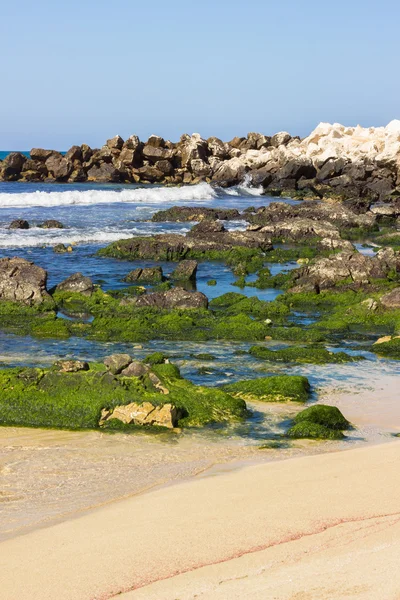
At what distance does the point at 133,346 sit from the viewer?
13617 mm

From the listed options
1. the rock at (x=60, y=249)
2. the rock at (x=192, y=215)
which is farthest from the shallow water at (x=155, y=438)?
the rock at (x=192, y=215)

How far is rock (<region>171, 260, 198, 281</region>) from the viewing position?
20.2m

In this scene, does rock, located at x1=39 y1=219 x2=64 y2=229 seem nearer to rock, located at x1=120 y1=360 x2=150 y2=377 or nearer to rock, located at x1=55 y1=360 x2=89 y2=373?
rock, located at x1=55 y1=360 x2=89 y2=373

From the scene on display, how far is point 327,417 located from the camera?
9.20 m

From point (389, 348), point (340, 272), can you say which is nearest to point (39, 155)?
point (340, 272)

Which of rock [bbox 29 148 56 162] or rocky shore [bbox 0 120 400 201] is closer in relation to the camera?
rocky shore [bbox 0 120 400 201]

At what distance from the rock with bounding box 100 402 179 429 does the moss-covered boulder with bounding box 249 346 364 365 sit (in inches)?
146

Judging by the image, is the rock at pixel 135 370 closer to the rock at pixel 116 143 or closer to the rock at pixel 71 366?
the rock at pixel 71 366

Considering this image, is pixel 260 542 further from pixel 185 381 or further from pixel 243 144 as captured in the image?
pixel 243 144

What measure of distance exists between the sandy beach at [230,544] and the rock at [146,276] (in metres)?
12.7

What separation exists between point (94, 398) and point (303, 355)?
432cm

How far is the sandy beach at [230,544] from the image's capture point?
15.8 ft

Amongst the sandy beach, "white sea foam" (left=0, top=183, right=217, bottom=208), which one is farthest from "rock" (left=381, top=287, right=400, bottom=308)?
"white sea foam" (left=0, top=183, right=217, bottom=208)

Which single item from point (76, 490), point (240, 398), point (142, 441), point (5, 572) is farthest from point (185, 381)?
point (5, 572)
